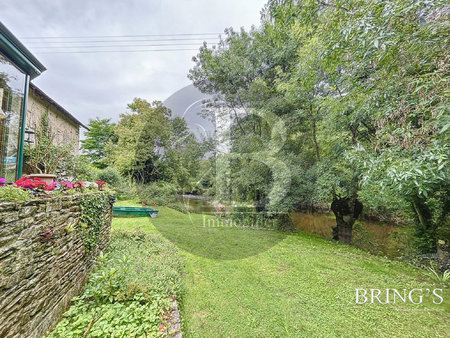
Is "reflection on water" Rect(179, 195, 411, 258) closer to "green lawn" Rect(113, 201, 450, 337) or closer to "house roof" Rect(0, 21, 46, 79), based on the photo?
"green lawn" Rect(113, 201, 450, 337)

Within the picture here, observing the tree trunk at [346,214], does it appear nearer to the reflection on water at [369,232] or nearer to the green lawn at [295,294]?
the reflection on water at [369,232]

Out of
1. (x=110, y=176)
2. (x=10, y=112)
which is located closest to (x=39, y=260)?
(x=10, y=112)

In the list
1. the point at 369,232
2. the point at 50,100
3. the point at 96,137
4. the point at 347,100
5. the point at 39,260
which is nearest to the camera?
the point at 39,260

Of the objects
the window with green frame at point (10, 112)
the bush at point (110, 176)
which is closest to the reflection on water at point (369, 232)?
the window with green frame at point (10, 112)

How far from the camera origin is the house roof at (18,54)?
2.61 meters

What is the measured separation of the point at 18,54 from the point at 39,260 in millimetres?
3699

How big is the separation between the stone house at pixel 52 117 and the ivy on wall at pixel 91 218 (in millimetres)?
5925

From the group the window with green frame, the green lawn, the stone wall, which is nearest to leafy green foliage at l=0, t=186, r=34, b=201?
the green lawn

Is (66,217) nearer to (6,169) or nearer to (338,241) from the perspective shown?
(6,169)

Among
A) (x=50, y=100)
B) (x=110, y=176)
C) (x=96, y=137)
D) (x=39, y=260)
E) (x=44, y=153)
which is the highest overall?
(x=96, y=137)

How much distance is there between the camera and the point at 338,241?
5871 millimetres

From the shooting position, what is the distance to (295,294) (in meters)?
A: 2.91

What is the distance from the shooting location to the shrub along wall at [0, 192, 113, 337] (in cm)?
133

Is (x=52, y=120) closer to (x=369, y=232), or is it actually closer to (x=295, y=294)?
(x=295, y=294)
